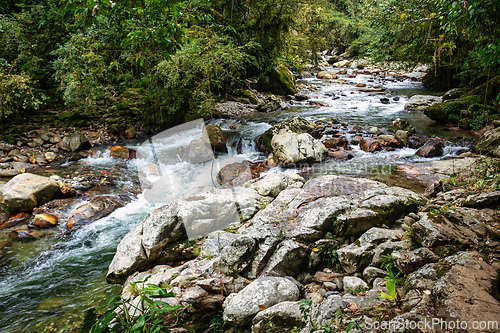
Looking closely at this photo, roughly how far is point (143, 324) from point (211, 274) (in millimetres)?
1136

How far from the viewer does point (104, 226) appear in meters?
5.26

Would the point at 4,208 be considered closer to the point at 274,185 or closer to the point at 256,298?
the point at 274,185

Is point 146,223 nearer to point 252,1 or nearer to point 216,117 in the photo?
point 216,117

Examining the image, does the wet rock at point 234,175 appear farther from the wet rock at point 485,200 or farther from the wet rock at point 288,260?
the wet rock at point 485,200

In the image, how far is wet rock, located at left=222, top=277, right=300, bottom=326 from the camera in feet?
7.90

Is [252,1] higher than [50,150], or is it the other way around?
[252,1]

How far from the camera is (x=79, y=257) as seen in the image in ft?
14.5

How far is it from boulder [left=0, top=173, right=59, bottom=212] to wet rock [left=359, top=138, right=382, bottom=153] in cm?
849

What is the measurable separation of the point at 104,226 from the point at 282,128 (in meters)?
5.43

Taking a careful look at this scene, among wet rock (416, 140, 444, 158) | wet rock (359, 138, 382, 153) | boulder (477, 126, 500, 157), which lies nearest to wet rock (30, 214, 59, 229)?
→ wet rock (359, 138, 382, 153)

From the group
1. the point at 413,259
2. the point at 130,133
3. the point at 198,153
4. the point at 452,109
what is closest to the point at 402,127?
the point at 452,109

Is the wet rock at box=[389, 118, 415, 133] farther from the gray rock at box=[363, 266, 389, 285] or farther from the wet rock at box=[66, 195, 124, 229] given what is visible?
the wet rock at box=[66, 195, 124, 229]

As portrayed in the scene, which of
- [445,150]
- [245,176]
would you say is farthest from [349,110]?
[245,176]

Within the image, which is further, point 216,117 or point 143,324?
point 216,117
